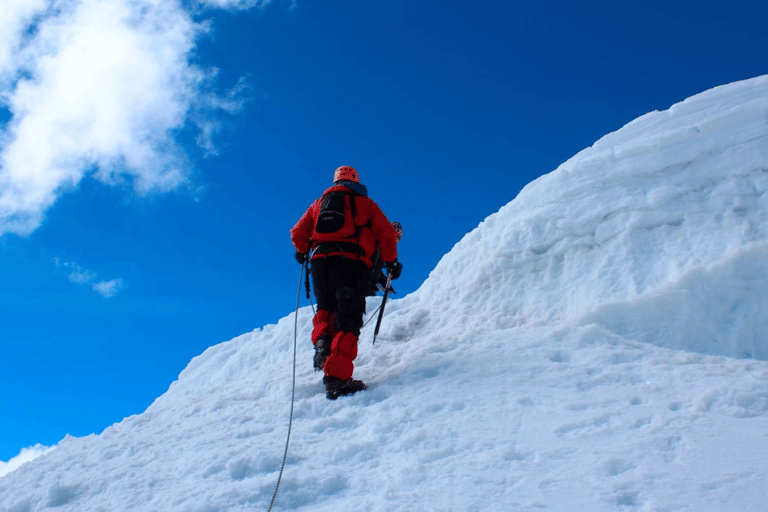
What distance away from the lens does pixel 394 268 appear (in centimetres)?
681

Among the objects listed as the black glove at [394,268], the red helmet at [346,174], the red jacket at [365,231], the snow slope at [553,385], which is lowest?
the snow slope at [553,385]

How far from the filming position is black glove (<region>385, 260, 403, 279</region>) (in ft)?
22.2

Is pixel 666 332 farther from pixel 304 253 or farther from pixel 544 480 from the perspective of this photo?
pixel 304 253

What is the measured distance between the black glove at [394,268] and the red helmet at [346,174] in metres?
1.10

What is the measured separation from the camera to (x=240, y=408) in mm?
5629

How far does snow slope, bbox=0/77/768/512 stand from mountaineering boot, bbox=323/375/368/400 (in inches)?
5.9

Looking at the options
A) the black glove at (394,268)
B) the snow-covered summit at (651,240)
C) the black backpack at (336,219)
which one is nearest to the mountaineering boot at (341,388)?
the black backpack at (336,219)

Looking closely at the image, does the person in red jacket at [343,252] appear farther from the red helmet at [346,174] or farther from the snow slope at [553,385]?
the snow slope at [553,385]

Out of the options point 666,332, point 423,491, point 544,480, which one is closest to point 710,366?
point 666,332

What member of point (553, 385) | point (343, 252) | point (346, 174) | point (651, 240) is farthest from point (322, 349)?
point (651, 240)

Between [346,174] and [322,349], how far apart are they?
212 centimetres

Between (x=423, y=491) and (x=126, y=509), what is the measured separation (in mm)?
2103

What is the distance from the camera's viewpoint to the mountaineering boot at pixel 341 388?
529cm

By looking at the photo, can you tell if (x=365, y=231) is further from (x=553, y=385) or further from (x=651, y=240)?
(x=651, y=240)
